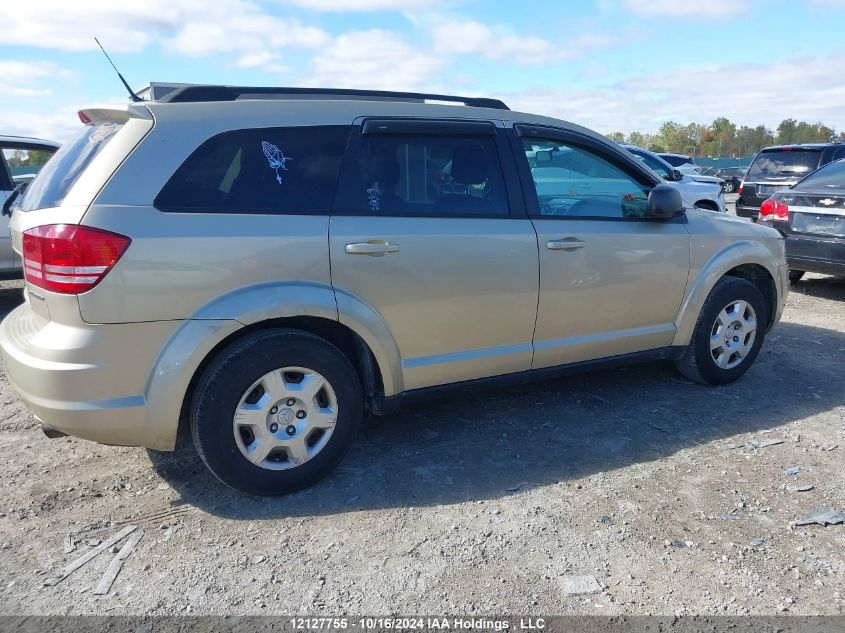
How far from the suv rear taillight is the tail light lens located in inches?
290

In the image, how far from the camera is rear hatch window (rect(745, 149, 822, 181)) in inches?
453

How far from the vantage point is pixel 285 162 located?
10.4 ft

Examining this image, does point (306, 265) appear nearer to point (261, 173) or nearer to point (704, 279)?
point (261, 173)

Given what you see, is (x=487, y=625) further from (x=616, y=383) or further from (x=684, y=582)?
(x=616, y=383)

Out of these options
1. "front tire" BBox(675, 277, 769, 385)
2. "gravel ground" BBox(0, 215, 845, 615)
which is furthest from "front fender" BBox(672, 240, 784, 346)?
"gravel ground" BBox(0, 215, 845, 615)

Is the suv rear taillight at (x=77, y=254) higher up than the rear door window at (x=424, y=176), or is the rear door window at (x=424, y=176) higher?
the rear door window at (x=424, y=176)

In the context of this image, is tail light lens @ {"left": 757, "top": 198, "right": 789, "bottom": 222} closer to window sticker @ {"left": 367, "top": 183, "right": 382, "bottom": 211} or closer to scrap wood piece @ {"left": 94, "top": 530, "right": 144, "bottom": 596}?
window sticker @ {"left": 367, "top": 183, "right": 382, "bottom": 211}

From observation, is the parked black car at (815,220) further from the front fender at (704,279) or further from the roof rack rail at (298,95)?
the roof rack rail at (298,95)

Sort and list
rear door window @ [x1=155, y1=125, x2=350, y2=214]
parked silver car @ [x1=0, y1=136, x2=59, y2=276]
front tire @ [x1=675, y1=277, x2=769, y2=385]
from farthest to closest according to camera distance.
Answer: parked silver car @ [x1=0, y1=136, x2=59, y2=276]
front tire @ [x1=675, y1=277, x2=769, y2=385]
rear door window @ [x1=155, y1=125, x2=350, y2=214]

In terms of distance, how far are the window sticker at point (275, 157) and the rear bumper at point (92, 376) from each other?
0.88 meters

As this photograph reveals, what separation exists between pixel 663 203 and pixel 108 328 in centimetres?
315

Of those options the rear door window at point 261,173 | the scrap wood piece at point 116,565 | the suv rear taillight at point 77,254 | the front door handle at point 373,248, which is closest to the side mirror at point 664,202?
the front door handle at point 373,248

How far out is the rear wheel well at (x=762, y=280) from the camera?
479 centimetres

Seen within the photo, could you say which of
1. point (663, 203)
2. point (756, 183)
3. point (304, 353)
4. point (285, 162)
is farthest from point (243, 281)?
point (756, 183)
